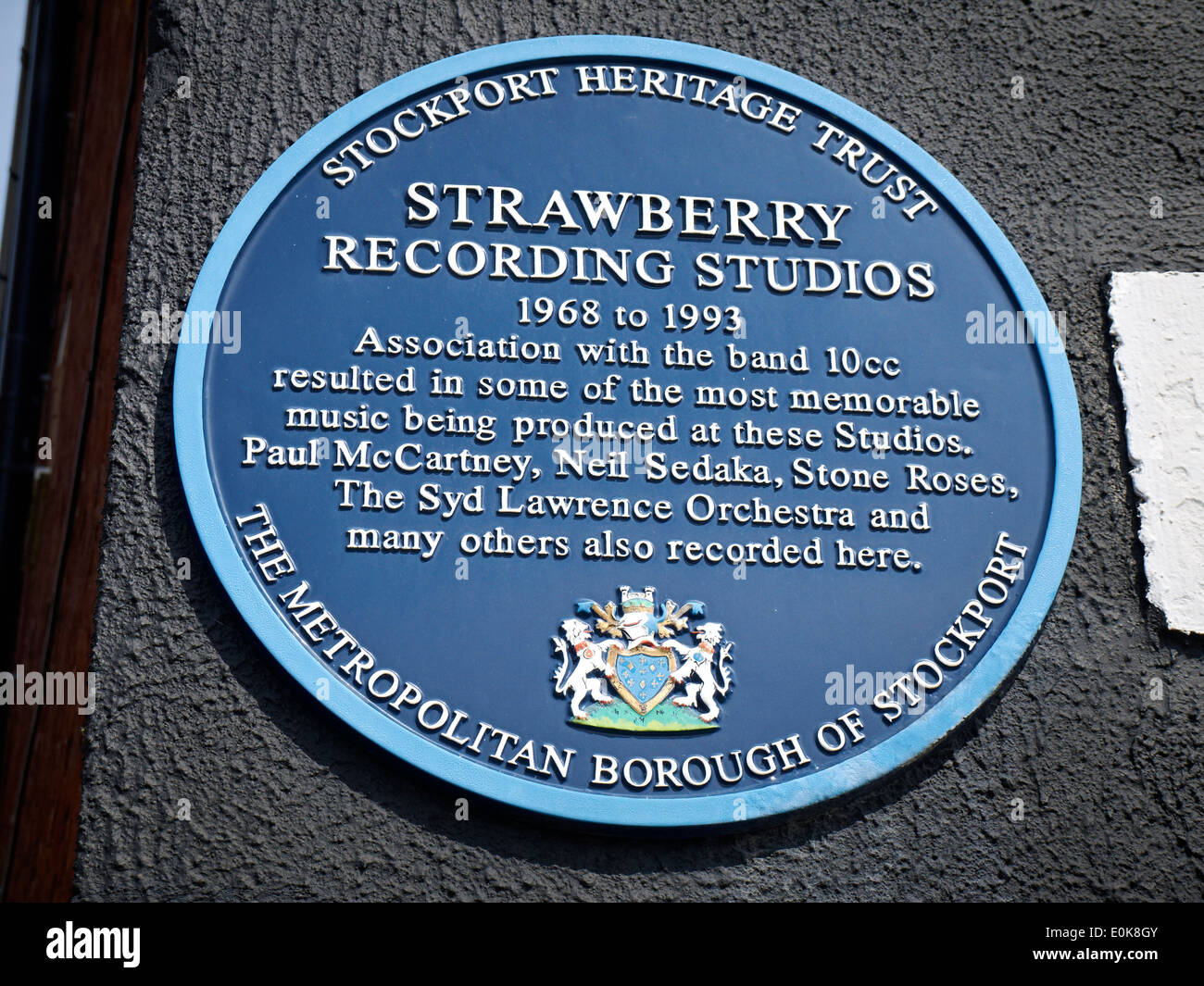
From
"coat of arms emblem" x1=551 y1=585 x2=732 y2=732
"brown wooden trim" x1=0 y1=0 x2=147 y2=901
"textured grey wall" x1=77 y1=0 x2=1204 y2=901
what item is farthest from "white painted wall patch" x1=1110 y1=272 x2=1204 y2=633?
"brown wooden trim" x1=0 y1=0 x2=147 y2=901

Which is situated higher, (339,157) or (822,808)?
(339,157)

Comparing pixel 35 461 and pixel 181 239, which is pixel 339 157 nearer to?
pixel 181 239

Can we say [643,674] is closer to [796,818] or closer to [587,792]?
[587,792]

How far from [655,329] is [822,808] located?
3.55 feet

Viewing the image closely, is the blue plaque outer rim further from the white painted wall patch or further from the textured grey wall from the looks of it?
the white painted wall patch

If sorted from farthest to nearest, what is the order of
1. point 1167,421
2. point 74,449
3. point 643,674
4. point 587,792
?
point 74,449 → point 1167,421 → point 643,674 → point 587,792

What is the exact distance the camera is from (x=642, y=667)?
2.45 metres

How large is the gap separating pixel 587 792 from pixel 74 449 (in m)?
2.38

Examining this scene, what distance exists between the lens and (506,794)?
2318mm

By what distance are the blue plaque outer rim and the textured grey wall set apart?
0.24 feet

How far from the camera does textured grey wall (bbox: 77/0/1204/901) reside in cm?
235

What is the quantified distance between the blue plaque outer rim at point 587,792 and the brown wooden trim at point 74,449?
15.4 inches

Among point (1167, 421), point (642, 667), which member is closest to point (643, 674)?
point (642, 667)
